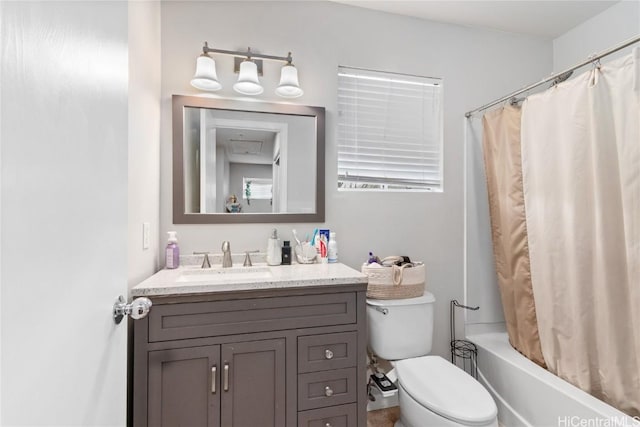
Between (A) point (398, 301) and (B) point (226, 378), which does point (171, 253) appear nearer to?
(B) point (226, 378)

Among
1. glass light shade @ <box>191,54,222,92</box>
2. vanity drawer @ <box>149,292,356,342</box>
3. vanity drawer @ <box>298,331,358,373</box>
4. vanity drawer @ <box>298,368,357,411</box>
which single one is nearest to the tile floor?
vanity drawer @ <box>298,368,357,411</box>

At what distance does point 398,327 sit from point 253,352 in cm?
81

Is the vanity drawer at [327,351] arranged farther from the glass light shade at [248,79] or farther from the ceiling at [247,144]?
the glass light shade at [248,79]

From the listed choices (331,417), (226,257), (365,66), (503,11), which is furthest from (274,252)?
(503,11)

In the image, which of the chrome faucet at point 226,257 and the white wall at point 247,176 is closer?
the chrome faucet at point 226,257

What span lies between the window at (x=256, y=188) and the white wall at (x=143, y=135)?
465 mm

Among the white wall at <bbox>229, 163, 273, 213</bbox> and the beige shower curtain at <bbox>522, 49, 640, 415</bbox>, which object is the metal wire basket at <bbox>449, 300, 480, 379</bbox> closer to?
the beige shower curtain at <bbox>522, 49, 640, 415</bbox>

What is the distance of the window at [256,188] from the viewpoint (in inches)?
72.0

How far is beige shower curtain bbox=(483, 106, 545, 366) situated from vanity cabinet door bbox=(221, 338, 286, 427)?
1.46 m

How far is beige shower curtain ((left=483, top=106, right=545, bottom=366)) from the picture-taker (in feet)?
5.95

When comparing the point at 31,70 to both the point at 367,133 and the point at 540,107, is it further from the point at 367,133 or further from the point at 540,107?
the point at 540,107

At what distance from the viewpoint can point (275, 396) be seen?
4.32 ft

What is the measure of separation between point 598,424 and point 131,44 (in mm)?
2542

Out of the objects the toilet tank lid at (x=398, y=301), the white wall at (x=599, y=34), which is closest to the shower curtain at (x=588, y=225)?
the toilet tank lid at (x=398, y=301)
